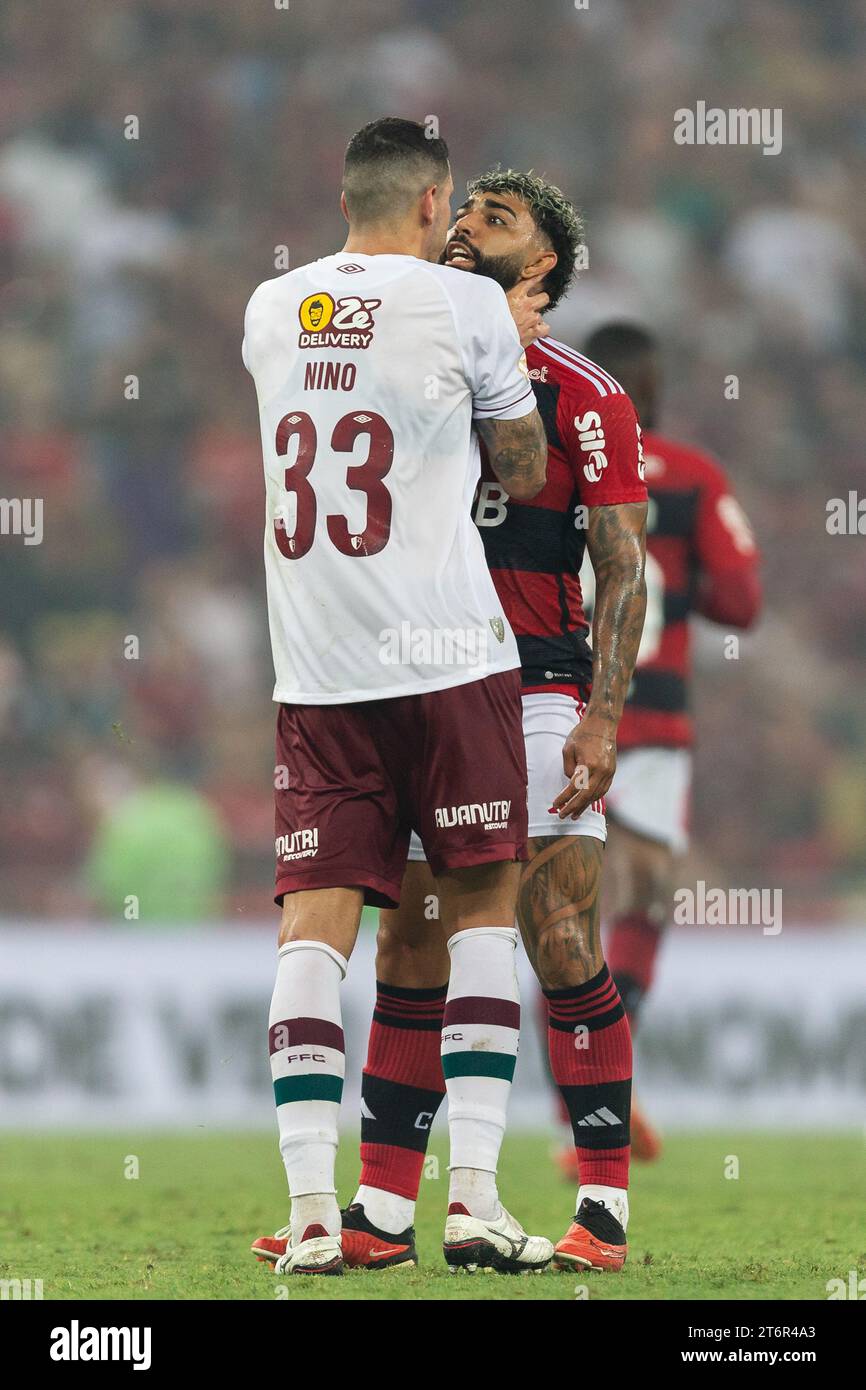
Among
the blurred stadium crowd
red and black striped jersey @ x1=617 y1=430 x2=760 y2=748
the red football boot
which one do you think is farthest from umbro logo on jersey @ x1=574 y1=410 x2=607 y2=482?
the blurred stadium crowd

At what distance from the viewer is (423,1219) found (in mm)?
5027

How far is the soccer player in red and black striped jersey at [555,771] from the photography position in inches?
157

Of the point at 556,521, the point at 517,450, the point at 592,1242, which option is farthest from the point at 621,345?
the point at 592,1242

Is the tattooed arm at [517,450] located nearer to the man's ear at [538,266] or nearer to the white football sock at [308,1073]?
the man's ear at [538,266]

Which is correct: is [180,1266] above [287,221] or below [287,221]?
below

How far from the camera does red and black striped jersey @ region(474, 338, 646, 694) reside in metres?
4.13

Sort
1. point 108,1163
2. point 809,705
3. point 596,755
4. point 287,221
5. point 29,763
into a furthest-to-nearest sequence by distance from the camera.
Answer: point 287,221 < point 809,705 < point 29,763 < point 108,1163 < point 596,755

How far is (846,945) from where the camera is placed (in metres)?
8.88

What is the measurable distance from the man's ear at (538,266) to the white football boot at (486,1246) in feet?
6.44

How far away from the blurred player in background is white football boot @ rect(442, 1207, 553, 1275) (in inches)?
115

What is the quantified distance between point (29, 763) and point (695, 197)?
6192mm
